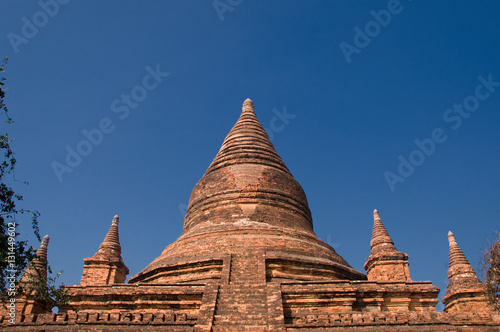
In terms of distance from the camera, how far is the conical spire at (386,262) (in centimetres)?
1866

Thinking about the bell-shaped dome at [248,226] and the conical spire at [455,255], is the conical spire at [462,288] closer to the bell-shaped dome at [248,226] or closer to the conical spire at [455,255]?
the conical spire at [455,255]

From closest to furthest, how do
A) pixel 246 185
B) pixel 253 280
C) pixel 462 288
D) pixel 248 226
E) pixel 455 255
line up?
1. pixel 253 280
2. pixel 248 226
3. pixel 246 185
4. pixel 462 288
5. pixel 455 255

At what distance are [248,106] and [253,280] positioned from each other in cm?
1371

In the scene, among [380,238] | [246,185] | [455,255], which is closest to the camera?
[246,185]

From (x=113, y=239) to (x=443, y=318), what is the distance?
15.9m

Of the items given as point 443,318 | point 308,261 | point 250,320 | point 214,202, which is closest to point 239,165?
point 214,202

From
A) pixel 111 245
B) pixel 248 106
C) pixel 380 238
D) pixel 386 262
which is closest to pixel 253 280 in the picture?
pixel 386 262

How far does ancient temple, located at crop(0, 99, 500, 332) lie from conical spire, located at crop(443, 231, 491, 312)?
0.18 ft

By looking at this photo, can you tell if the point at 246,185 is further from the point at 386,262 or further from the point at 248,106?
the point at 248,106

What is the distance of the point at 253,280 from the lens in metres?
11.7

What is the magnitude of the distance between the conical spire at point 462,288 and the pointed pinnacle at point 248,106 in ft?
42.9

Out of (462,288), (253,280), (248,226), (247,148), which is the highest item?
(247,148)

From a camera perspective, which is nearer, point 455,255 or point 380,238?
point 380,238

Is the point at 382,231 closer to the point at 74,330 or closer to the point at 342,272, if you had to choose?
the point at 342,272
